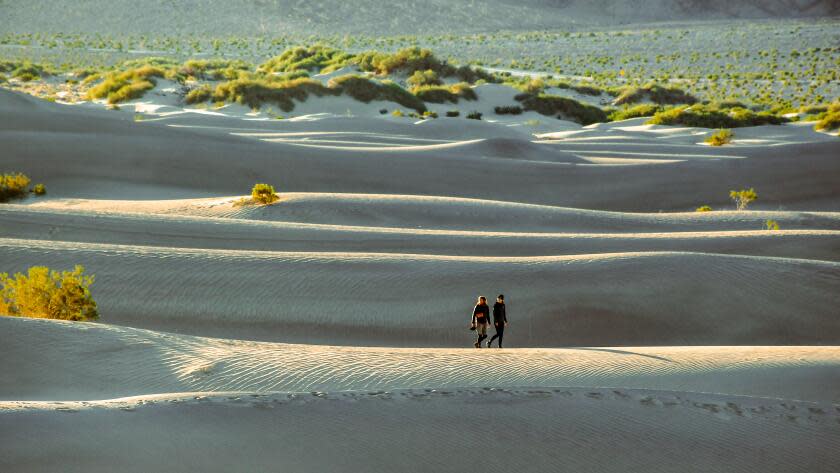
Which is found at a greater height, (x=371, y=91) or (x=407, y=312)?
(x=371, y=91)

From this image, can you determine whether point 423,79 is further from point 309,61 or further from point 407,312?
point 407,312

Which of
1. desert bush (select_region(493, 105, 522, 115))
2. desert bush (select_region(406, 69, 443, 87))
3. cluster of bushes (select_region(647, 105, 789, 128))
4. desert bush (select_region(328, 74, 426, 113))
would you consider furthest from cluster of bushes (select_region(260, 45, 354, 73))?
cluster of bushes (select_region(647, 105, 789, 128))

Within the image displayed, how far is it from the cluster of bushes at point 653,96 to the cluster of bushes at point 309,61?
14.2m

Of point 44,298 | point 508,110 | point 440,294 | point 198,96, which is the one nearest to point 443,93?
point 508,110

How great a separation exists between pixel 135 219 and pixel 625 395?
9638mm

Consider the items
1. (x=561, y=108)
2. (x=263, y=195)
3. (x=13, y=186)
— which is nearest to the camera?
(x=263, y=195)

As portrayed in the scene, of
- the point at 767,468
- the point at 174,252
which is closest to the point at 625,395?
the point at 767,468

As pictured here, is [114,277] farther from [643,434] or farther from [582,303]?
[643,434]

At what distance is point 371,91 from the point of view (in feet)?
135

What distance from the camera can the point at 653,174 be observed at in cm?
2395

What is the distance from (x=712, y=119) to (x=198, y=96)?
66.8 feet

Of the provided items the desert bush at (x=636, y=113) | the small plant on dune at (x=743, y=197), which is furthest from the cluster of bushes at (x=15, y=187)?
the desert bush at (x=636, y=113)

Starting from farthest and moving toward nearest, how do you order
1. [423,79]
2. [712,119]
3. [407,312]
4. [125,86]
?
[423,79]
[125,86]
[712,119]
[407,312]

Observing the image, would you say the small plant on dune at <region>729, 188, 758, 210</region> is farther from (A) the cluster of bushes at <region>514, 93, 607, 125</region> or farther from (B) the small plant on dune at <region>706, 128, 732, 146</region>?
(A) the cluster of bushes at <region>514, 93, 607, 125</region>
